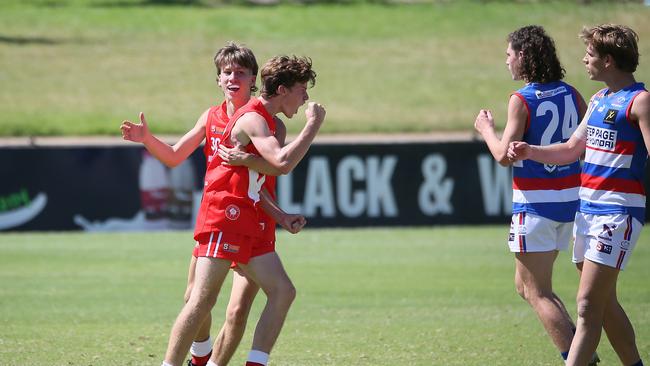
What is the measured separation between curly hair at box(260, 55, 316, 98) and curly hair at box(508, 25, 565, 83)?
1.33m

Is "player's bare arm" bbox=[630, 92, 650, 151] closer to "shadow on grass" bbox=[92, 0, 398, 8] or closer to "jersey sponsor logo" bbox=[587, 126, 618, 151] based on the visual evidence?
"jersey sponsor logo" bbox=[587, 126, 618, 151]

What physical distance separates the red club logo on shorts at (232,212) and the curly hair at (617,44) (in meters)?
2.29

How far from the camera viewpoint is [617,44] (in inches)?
248

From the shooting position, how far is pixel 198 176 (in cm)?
1745

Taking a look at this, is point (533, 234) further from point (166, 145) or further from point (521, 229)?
point (166, 145)

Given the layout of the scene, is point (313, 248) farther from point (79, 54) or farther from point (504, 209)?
point (79, 54)

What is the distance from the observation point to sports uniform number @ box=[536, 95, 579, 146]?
22.4ft

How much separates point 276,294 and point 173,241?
390 inches

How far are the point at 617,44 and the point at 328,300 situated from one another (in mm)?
5490

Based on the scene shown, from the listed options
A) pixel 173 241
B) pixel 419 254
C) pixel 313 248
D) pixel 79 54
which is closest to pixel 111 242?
pixel 173 241

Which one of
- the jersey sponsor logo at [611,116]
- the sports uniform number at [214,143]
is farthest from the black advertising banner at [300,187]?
the jersey sponsor logo at [611,116]

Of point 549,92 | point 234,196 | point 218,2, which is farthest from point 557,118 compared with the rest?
point 218,2

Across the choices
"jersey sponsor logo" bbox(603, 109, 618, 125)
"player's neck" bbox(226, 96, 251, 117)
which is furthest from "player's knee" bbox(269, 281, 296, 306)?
"jersey sponsor logo" bbox(603, 109, 618, 125)

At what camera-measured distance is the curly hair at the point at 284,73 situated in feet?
21.9
